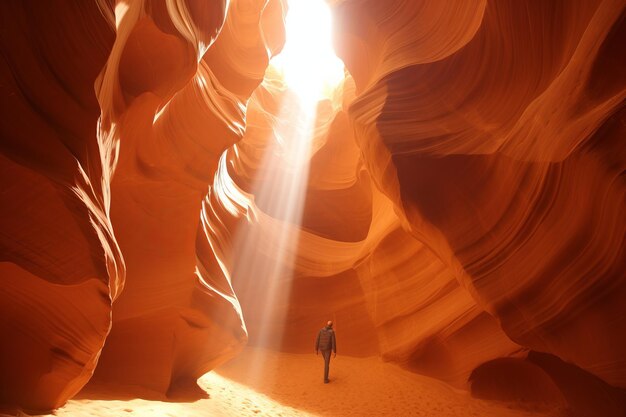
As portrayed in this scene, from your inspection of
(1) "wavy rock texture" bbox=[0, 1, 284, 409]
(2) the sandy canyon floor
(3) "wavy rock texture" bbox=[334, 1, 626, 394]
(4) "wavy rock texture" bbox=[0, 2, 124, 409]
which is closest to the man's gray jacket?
(2) the sandy canyon floor

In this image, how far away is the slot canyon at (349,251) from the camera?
3.75m

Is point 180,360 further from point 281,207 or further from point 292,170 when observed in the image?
point 292,170

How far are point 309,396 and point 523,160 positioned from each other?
549 centimetres

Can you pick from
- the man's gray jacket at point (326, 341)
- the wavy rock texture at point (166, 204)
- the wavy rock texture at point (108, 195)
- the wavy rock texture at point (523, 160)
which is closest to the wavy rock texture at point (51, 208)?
the wavy rock texture at point (108, 195)

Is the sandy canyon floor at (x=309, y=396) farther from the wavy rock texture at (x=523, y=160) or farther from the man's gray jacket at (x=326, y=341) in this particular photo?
the wavy rock texture at (x=523, y=160)

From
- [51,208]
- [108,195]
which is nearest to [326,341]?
[108,195]

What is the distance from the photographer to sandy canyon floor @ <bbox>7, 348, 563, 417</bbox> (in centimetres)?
546

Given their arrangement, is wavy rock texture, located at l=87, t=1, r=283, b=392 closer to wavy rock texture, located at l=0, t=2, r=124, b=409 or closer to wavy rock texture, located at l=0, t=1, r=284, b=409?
wavy rock texture, located at l=0, t=1, r=284, b=409

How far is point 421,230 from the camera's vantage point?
637 cm

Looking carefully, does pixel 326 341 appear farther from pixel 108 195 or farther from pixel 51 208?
pixel 51 208

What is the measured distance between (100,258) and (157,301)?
3196 millimetres

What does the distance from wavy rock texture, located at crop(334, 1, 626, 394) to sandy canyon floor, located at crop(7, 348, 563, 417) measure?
93.3 inches

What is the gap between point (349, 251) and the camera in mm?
11945

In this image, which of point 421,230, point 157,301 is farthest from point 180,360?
point 421,230
